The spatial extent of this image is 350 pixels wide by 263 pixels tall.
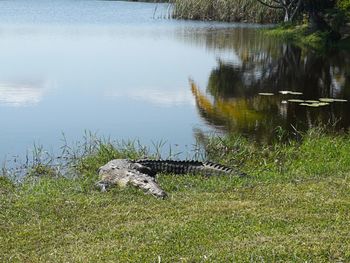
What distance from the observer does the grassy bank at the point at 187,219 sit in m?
4.91

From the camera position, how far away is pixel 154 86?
1758 cm

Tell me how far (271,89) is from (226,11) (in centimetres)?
2700

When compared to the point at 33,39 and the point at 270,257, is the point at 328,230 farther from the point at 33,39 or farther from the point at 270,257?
the point at 33,39

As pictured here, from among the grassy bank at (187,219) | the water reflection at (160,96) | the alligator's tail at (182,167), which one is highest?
the grassy bank at (187,219)

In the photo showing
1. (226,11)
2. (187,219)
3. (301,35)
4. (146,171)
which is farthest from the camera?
(226,11)

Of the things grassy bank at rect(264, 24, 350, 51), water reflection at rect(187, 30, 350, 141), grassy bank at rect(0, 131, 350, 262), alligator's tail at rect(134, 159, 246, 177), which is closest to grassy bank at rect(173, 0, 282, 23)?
grassy bank at rect(264, 24, 350, 51)

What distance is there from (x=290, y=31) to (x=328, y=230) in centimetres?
2961

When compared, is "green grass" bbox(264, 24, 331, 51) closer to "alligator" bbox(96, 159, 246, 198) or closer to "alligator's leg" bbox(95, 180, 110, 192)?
"alligator" bbox(96, 159, 246, 198)

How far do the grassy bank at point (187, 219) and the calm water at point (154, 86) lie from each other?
332cm

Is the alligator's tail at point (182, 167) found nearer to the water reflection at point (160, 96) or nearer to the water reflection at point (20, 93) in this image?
the water reflection at point (160, 96)

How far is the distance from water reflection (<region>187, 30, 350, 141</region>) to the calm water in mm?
28

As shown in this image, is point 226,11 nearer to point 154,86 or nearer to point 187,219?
point 154,86

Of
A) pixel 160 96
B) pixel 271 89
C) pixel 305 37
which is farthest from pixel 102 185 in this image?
pixel 305 37

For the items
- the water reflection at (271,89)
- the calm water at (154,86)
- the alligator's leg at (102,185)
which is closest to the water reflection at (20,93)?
the calm water at (154,86)
